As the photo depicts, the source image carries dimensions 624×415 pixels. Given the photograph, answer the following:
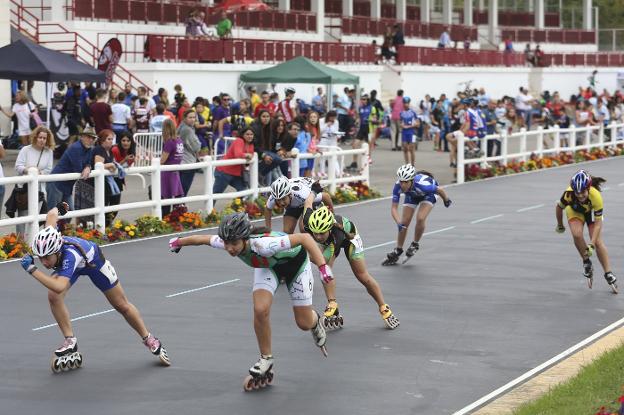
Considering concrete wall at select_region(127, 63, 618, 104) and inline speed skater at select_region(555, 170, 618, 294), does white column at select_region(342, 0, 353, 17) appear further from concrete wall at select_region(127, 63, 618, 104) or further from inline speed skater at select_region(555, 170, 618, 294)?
inline speed skater at select_region(555, 170, 618, 294)

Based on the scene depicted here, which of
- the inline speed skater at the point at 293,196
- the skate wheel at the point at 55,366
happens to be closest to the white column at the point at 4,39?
the inline speed skater at the point at 293,196

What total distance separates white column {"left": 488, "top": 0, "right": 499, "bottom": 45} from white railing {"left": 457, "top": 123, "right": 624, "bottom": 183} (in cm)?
2163

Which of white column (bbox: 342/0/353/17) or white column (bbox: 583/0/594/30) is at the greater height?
white column (bbox: 583/0/594/30)

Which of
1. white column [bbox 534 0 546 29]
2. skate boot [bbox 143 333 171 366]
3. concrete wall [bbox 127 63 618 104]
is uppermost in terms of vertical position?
white column [bbox 534 0 546 29]

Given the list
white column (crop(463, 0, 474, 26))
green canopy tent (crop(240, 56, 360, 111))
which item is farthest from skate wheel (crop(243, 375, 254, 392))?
white column (crop(463, 0, 474, 26))

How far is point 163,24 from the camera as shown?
1746 inches

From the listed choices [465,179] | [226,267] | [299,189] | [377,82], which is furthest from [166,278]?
[377,82]

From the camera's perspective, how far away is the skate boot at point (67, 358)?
11320 mm

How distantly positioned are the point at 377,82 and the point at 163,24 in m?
11.3

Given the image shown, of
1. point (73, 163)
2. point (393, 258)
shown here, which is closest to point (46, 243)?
point (393, 258)

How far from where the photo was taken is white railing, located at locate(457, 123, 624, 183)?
104ft

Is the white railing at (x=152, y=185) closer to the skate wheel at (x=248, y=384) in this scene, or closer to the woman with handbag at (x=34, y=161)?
the woman with handbag at (x=34, y=161)

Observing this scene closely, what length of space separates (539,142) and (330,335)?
24893 millimetres

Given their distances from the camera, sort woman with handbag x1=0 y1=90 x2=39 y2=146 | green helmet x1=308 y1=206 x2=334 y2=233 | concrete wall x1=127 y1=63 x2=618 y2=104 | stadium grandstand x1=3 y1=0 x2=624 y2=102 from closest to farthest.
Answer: green helmet x1=308 y1=206 x2=334 y2=233 → woman with handbag x1=0 y1=90 x2=39 y2=146 → stadium grandstand x1=3 y1=0 x2=624 y2=102 → concrete wall x1=127 y1=63 x2=618 y2=104
